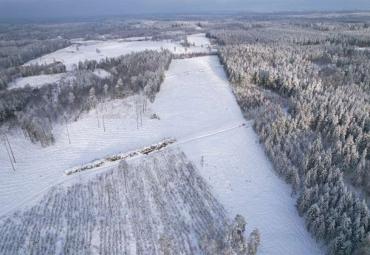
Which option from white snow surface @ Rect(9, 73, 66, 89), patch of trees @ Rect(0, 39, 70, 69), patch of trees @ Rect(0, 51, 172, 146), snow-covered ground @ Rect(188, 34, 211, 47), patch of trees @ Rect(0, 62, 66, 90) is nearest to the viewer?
patch of trees @ Rect(0, 51, 172, 146)

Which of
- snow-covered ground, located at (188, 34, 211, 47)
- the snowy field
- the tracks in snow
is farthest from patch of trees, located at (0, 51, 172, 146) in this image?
snow-covered ground, located at (188, 34, 211, 47)

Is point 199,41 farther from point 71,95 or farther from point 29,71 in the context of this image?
point 71,95

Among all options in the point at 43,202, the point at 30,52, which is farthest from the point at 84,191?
the point at 30,52

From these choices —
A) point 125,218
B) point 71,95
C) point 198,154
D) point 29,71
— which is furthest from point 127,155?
point 29,71

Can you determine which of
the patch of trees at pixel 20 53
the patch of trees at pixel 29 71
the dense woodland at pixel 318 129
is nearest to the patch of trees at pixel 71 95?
the patch of trees at pixel 29 71

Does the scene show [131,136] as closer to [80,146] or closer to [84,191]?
[80,146]

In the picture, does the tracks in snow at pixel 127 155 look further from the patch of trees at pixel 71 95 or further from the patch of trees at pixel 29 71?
the patch of trees at pixel 29 71

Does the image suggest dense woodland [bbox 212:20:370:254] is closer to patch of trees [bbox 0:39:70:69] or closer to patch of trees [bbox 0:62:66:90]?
patch of trees [bbox 0:62:66:90]
